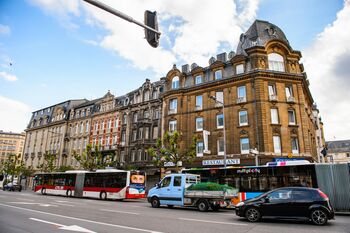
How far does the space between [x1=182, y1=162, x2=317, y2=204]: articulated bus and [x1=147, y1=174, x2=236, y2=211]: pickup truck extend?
1.44 metres

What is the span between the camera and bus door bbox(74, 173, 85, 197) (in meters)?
26.4

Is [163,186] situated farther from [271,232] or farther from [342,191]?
[342,191]

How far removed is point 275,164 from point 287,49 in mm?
18024

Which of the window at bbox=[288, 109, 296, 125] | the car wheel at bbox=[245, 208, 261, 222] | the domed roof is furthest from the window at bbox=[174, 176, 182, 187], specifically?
the domed roof

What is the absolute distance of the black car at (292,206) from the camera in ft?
30.5

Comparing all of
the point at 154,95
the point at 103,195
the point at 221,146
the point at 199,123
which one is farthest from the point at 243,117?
the point at 103,195

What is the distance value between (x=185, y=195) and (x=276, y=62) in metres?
20.7

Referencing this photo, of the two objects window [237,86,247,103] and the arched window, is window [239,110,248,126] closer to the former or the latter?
window [237,86,247,103]

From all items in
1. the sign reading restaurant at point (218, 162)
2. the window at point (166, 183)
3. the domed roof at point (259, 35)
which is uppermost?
the domed roof at point (259, 35)

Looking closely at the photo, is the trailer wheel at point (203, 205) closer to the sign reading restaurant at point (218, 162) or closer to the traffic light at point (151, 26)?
the traffic light at point (151, 26)

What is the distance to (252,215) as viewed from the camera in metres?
9.92

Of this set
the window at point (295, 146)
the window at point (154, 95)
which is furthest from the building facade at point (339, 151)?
the window at point (154, 95)

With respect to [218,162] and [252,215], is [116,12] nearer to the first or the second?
[252,215]

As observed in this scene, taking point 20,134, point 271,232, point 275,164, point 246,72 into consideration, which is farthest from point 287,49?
point 20,134
